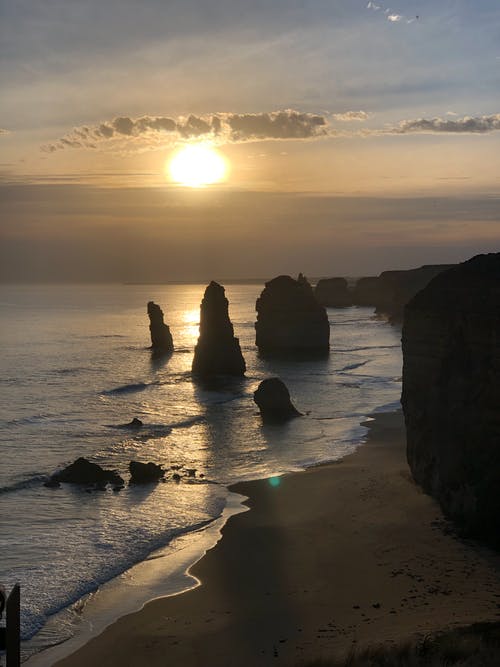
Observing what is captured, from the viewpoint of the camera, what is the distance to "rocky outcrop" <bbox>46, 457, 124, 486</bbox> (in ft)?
107

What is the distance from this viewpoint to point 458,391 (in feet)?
83.5

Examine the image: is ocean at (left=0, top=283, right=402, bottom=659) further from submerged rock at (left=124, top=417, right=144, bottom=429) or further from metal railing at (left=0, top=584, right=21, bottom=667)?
metal railing at (left=0, top=584, right=21, bottom=667)

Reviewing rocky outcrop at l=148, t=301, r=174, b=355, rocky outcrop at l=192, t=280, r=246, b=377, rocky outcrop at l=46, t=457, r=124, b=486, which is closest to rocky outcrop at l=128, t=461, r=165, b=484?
rocky outcrop at l=46, t=457, r=124, b=486

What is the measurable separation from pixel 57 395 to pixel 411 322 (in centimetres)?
4238

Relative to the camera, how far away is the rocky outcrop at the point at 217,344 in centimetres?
7450

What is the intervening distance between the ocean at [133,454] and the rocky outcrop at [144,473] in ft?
2.62

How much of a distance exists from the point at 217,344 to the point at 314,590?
55.8 meters

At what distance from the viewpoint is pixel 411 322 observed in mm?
29156

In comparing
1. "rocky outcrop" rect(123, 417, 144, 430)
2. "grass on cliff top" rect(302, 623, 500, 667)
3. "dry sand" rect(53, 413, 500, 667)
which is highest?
"grass on cliff top" rect(302, 623, 500, 667)

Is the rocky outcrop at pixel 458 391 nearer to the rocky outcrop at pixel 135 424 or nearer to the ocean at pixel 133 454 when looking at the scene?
the ocean at pixel 133 454

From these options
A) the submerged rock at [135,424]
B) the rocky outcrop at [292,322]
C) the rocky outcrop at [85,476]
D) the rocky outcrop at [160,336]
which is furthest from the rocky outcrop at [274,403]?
the rocky outcrop at [160,336]

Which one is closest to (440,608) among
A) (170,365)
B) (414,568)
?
(414,568)

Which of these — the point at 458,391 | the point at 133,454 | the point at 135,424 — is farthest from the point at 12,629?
the point at 135,424

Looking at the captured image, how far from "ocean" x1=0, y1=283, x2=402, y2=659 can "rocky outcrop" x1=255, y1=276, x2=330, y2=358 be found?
5.55m
